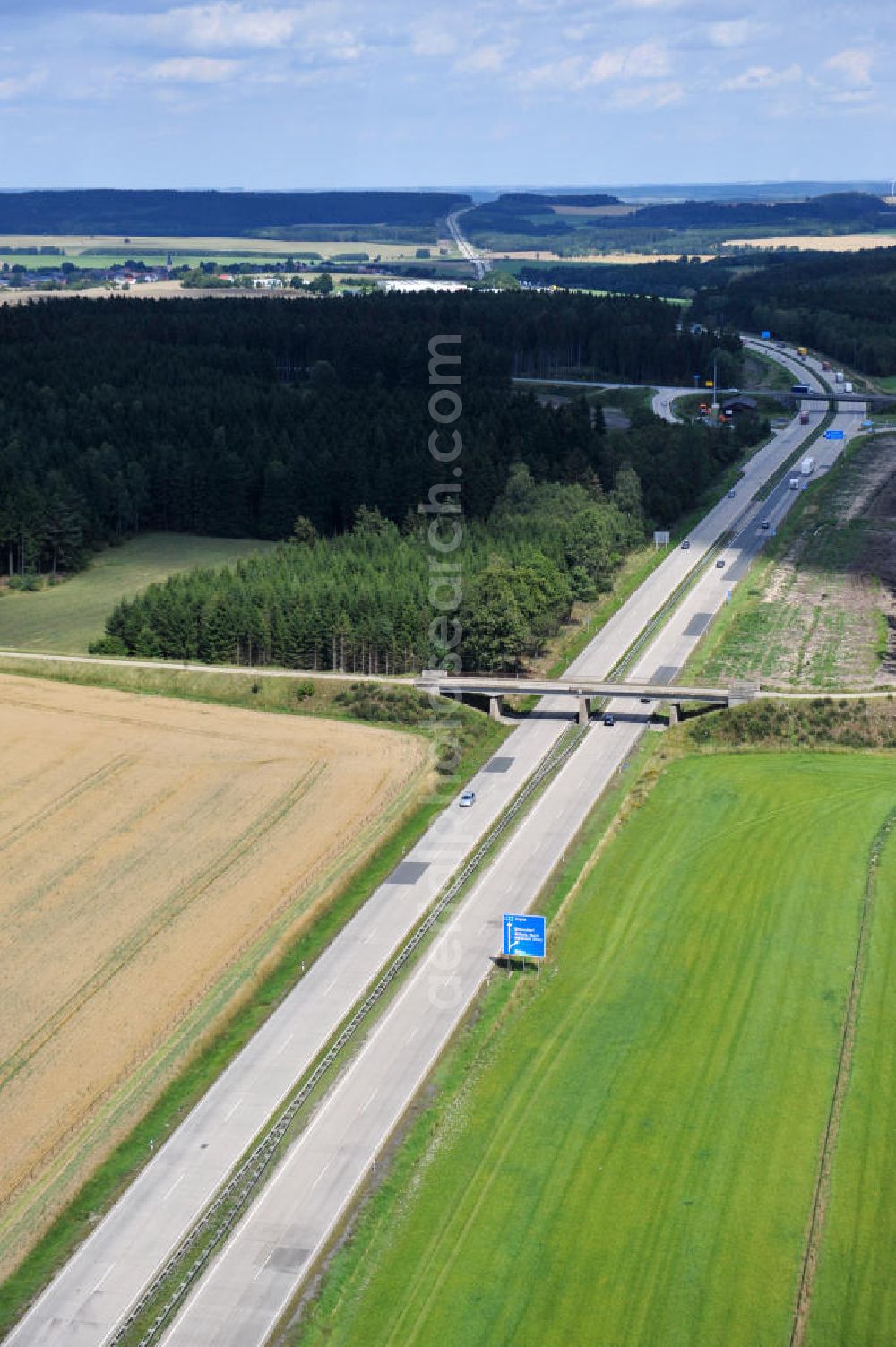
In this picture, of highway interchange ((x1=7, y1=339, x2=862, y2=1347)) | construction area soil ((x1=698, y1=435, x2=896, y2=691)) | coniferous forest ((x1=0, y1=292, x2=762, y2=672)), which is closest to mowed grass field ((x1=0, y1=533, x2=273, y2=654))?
coniferous forest ((x1=0, y1=292, x2=762, y2=672))

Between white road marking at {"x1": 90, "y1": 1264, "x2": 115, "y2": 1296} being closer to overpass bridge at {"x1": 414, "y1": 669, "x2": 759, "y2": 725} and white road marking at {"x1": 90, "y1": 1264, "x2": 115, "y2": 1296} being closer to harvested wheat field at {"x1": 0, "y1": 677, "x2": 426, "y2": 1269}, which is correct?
harvested wheat field at {"x1": 0, "y1": 677, "x2": 426, "y2": 1269}

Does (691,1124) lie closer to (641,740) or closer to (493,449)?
(641,740)

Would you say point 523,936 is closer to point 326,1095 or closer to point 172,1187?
point 326,1095

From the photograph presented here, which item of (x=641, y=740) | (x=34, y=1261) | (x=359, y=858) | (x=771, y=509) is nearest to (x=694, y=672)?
(x=641, y=740)

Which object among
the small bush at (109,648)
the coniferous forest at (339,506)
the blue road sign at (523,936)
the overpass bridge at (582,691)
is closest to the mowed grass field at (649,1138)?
the blue road sign at (523,936)

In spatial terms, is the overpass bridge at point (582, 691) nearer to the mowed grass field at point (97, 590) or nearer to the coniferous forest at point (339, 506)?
the coniferous forest at point (339, 506)
